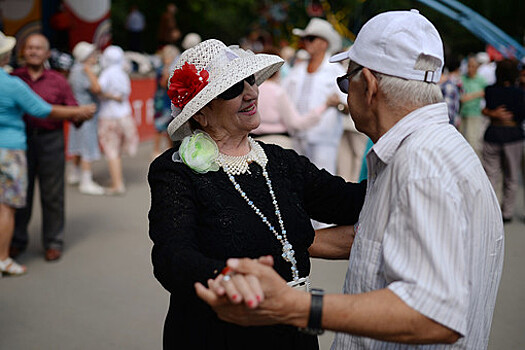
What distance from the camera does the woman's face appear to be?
2.05 meters

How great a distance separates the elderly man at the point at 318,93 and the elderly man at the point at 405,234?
424cm

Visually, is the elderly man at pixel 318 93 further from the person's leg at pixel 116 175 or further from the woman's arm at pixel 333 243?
the woman's arm at pixel 333 243

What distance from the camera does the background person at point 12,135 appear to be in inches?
184

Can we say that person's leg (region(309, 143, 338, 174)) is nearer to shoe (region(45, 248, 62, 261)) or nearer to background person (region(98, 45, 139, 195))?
shoe (region(45, 248, 62, 261))

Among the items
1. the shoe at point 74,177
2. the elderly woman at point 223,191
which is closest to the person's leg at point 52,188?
the shoe at point 74,177

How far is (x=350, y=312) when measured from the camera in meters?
1.43

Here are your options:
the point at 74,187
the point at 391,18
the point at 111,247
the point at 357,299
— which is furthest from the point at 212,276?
the point at 74,187

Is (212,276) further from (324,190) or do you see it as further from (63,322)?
(63,322)

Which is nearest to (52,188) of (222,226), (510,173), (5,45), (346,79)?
(5,45)

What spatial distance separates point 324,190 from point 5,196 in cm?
359

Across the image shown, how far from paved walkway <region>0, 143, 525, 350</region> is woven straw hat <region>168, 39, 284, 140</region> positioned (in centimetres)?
249

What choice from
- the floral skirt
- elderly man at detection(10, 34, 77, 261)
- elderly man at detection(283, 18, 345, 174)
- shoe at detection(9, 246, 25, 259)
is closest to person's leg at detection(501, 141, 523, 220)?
elderly man at detection(283, 18, 345, 174)

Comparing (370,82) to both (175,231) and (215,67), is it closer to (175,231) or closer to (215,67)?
(215,67)

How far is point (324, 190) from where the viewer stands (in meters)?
2.24
